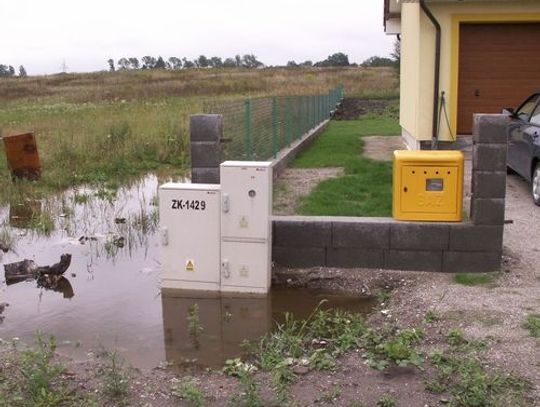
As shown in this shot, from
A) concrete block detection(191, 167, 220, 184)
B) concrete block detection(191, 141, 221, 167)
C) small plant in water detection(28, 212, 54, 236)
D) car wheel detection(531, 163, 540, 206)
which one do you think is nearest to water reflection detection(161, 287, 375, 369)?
concrete block detection(191, 167, 220, 184)

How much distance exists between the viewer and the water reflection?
514 cm

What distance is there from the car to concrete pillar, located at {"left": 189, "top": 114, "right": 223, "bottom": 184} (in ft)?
13.3

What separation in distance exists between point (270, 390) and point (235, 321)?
1598 mm

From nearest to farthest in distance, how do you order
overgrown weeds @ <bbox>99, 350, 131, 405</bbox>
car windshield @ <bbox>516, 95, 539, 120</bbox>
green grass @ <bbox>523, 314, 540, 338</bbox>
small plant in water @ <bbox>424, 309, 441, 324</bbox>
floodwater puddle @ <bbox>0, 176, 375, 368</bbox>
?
overgrown weeds @ <bbox>99, 350, 131, 405</bbox> → green grass @ <bbox>523, 314, 540, 338</bbox> → floodwater puddle @ <bbox>0, 176, 375, 368</bbox> → small plant in water @ <bbox>424, 309, 441, 324</bbox> → car windshield @ <bbox>516, 95, 539, 120</bbox>

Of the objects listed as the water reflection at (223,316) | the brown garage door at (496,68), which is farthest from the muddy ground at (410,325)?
the brown garage door at (496,68)

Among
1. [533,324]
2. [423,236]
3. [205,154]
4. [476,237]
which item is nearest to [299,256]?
[423,236]

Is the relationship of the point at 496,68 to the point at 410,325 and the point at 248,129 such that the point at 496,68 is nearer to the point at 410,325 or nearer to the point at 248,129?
the point at 248,129

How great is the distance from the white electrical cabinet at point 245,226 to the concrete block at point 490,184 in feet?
6.50

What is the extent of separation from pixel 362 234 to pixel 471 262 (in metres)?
1.07

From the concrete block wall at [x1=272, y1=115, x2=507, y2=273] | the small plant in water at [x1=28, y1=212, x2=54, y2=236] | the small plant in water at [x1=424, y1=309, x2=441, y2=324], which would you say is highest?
the concrete block wall at [x1=272, y1=115, x2=507, y2=273]

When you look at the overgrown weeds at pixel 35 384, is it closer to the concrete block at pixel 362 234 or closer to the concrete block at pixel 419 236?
the concrete block at pixel 362 234

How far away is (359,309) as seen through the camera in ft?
19.7

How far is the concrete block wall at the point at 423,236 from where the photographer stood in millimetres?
6457

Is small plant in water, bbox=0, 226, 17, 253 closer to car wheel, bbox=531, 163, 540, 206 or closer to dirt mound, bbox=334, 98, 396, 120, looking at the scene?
car wheel, bbox=531, 163, 540, 206
